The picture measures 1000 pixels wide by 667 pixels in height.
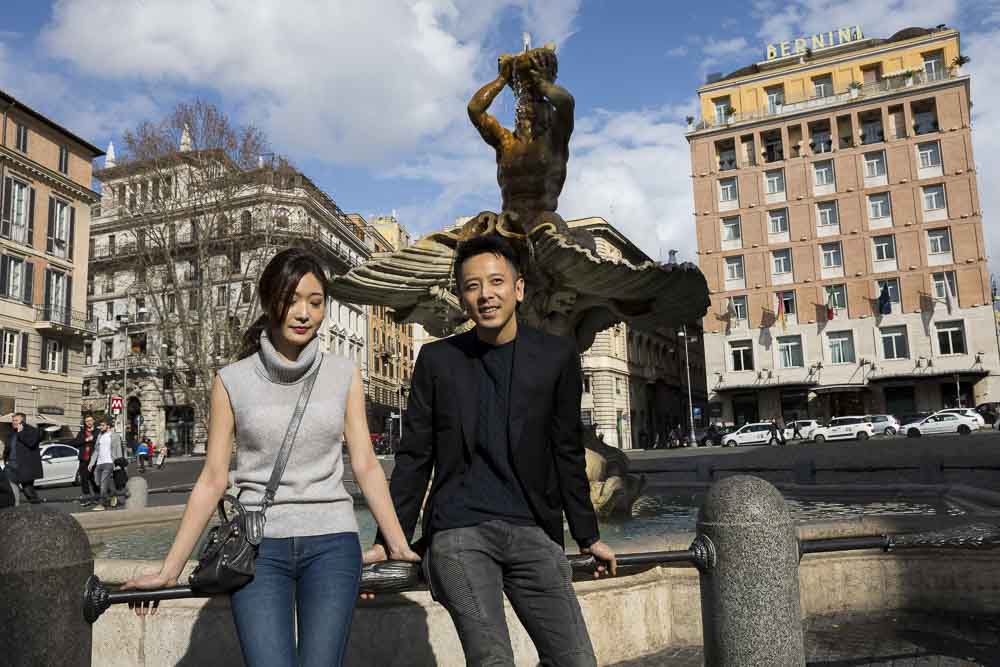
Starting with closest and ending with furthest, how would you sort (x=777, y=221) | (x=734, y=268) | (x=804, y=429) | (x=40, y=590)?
(x=40, y=590)
(x=804, y=429)
(x=777, y=221)
(x=734, y=268)

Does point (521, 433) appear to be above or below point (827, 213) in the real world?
below

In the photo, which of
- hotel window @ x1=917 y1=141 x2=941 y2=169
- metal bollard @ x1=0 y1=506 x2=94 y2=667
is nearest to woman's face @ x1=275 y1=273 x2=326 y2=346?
metal bollard @ x1=0 y1=506 x2=94 y2=667

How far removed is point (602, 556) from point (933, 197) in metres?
49.8

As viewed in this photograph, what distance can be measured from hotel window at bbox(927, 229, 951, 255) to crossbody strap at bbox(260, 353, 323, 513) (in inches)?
1937

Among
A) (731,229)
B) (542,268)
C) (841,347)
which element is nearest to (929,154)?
(731,229)

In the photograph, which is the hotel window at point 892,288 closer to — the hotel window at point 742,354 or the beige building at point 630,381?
the hotel window at point 742,354

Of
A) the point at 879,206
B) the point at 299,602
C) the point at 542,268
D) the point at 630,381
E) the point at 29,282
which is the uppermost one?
the point at 879,206

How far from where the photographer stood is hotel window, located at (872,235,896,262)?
4519 cm

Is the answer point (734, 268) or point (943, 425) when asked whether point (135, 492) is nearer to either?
point (943, 425)

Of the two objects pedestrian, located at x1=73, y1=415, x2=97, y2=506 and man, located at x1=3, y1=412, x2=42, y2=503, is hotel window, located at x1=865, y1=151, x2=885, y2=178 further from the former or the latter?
man, located at x1=3, y1=412, x2=42, y2=503

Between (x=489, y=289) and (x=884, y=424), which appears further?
Result: (x=884, y=424)

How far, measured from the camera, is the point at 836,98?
4753cm

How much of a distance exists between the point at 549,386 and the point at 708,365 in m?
47.8

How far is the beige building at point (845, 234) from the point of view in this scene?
4334cm
